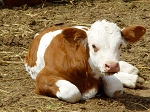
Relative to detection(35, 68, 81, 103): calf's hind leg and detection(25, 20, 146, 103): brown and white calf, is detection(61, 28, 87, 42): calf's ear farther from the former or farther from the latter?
detection(35, 68, 81, 103): calf's hind leg

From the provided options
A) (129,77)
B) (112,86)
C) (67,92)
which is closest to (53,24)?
(129,77)

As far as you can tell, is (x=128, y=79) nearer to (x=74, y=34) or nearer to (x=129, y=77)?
(x=129, y=77)

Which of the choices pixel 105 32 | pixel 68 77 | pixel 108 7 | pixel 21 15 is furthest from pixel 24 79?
pixel 108 7

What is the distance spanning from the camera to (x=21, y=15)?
10.6 metres

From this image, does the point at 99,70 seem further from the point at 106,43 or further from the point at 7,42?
the point at 7,42

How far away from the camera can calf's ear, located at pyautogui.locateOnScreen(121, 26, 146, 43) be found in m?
6.30

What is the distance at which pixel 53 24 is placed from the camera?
9.97 meters

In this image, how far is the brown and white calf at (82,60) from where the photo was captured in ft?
19.6

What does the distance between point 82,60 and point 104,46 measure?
1.59ft

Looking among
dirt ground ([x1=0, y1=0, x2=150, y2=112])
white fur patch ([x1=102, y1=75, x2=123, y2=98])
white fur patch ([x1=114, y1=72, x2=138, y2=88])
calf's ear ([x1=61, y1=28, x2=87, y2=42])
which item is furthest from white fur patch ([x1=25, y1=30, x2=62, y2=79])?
white fur patch ([x1=114, y1=72, x2=138, y2=88])

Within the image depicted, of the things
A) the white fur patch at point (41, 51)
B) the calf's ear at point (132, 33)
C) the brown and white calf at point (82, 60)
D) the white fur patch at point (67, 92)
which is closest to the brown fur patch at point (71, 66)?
the brown and white calf at point (82, 60)

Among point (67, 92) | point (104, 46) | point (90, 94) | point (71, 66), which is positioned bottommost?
point (90, 94)

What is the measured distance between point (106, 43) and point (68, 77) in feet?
2.36

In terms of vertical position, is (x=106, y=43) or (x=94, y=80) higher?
(x=106, y=43)
